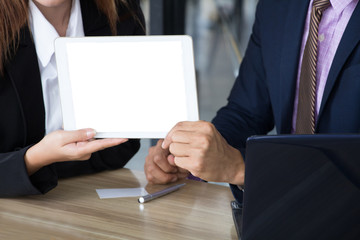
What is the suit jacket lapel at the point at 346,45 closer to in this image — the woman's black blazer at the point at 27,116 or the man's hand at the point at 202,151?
the man's hand at the point at 202,151

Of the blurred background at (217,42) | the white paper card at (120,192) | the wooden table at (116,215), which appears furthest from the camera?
the blurred background at (217,42)

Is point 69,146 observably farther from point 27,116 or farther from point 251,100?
point 251,100

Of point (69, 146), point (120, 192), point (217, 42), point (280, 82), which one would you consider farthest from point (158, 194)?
point (217, 42)

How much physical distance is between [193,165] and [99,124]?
10.2 inches

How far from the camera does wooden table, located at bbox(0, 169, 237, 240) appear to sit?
114 cm

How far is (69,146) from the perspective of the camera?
127 cm

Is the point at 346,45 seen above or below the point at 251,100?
above

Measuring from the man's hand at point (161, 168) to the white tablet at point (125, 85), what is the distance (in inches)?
8.6

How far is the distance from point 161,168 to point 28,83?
0.48 metres

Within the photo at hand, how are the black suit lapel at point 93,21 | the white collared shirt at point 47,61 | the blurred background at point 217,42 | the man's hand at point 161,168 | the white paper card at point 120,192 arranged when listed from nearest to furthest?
the white paper card at point 120,192 → the man's hand at point 161,168 → the white collared shirt at point 47,61 → the black suit lapel at point 93,21 → the blurred background at point 217,42

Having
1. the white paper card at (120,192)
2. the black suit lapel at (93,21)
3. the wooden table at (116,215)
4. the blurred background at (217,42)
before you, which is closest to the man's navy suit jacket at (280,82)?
the wooden table at (116,215)

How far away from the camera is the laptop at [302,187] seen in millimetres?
820

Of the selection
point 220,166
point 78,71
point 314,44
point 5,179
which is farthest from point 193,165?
point 314,44

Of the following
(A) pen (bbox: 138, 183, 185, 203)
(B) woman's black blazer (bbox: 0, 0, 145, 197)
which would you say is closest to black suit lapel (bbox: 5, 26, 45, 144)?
(B) woman's black blazer (bbox: 0, 0, 145, 197)
